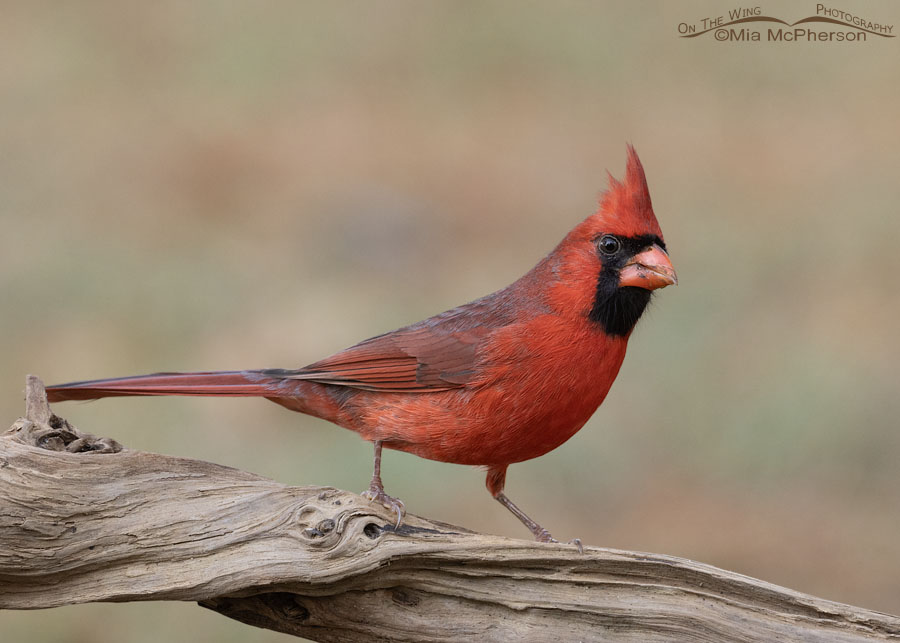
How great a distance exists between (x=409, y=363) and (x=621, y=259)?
0.75m

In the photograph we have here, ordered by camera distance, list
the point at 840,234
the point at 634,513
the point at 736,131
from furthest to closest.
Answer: the point at 736,131
the point at 840,234
the point at 634,513

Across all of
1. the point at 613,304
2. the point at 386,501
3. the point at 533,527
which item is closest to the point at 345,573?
the point at 386,501

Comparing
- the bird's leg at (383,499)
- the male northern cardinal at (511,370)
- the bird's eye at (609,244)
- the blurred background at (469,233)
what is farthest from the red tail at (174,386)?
the blurred background at (469,233)

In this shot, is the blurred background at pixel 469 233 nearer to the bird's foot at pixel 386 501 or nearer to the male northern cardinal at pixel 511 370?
the male northern cardinal at pixel 511 370

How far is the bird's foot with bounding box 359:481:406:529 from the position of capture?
10.3ft

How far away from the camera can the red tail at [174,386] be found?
3.45 meters

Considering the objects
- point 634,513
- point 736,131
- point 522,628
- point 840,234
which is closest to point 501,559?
point 522,628

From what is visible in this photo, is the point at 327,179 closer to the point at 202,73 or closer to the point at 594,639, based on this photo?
the point at 202,73

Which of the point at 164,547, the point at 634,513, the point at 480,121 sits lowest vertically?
the point at 634,513

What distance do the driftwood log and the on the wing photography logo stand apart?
4248 millimetres

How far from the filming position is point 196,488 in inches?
127

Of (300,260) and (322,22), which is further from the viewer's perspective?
(322,22)

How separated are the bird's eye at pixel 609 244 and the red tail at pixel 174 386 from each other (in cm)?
114

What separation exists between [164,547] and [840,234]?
192 inches
